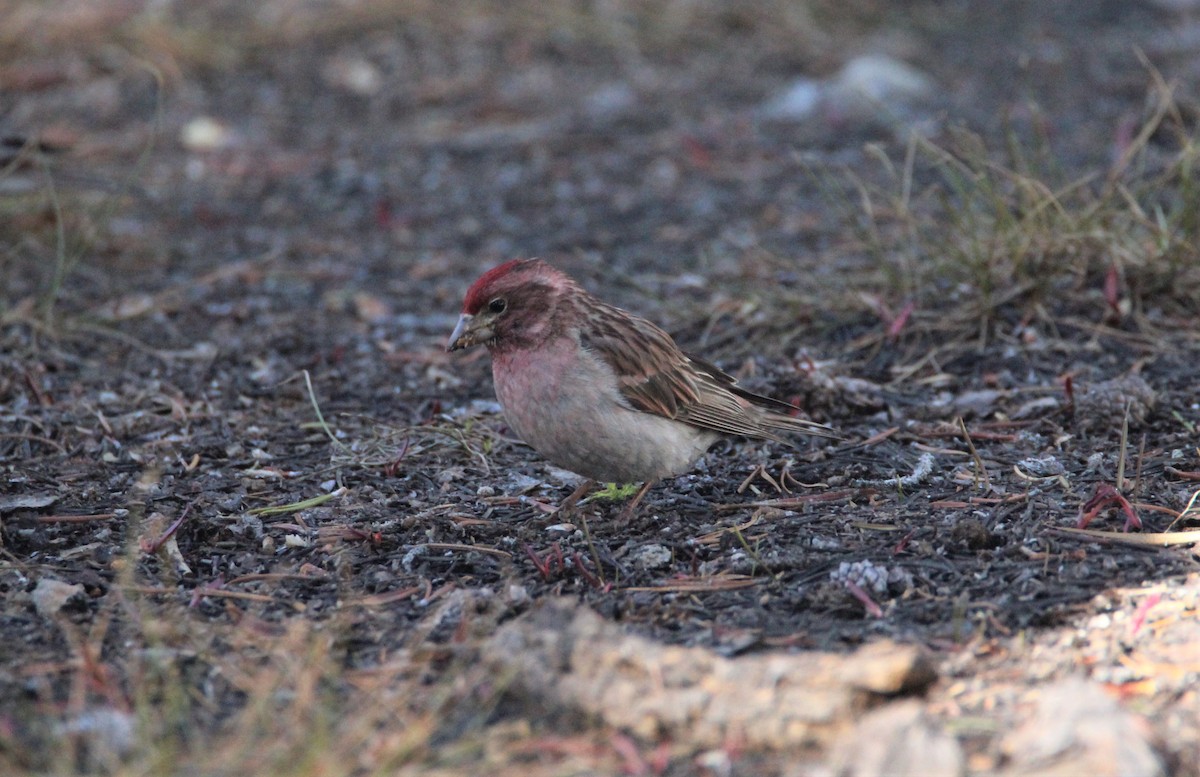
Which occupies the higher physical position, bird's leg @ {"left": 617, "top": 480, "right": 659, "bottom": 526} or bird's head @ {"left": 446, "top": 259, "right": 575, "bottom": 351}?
bird's head @ {"left": 446, "top": 259, "right": 575, "bottom": 351}

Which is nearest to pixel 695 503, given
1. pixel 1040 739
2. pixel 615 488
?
pixel 615 488

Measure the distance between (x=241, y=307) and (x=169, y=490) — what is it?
239cm

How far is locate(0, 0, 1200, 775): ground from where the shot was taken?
3275 mm

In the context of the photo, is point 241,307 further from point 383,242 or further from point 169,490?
point 169,490

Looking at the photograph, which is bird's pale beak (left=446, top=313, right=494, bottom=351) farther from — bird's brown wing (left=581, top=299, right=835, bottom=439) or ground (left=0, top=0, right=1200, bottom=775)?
ground (left=0, top=0, right=1200, bottom=775)

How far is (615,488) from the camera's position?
5273mm

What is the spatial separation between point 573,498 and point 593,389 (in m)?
0.42

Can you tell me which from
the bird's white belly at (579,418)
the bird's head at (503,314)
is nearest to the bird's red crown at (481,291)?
the bird's head at (503,314)

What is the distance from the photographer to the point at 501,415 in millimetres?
5922

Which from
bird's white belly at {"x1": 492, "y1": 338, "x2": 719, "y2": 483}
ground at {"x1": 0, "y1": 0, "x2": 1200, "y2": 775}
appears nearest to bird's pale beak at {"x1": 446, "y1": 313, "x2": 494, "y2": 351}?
bird's white belly at {"x1": 492, "y1": 338, "x2": 719, "y2": 483}

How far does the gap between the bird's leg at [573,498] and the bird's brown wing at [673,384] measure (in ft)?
1.18

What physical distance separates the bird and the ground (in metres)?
0.20

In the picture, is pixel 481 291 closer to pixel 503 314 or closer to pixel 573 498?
pixel 503 314

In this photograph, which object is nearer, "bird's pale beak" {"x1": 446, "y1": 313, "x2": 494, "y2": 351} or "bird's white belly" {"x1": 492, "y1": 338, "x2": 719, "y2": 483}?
"bird's white belly" {"x1": 492, "y1": 338, "x2": 719, "y2": 483}
